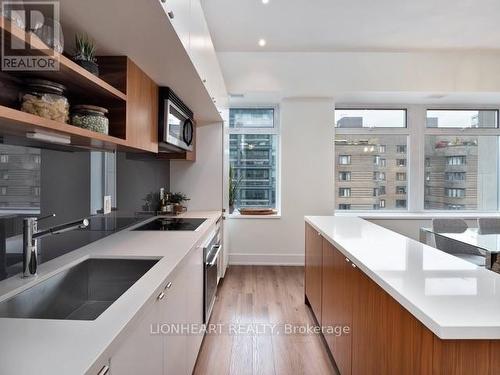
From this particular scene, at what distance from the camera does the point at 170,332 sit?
4.78 ft

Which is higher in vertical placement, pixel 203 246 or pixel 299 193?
pixel 299 193

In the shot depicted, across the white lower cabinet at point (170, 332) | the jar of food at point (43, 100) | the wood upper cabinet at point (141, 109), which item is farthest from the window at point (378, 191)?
the jar of food at point (43, 100)

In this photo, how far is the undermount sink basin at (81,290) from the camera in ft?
4.00

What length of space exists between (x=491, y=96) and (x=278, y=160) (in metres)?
3.02

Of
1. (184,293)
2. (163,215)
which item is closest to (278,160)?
(163,215)

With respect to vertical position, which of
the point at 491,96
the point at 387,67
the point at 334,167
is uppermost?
the point at 387,67

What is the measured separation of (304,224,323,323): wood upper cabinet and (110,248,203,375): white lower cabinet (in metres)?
0.94

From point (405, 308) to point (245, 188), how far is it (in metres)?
3.92

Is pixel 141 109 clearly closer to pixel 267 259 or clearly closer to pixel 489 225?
pixel 267 259

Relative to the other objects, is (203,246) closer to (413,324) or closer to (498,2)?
(413,324)

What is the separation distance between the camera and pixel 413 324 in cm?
105

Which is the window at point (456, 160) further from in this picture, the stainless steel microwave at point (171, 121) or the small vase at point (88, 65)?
the small vase at point (88, 65)

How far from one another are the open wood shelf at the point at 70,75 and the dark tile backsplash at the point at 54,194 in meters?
0.34

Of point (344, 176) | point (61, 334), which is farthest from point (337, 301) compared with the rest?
point (344, 176)
